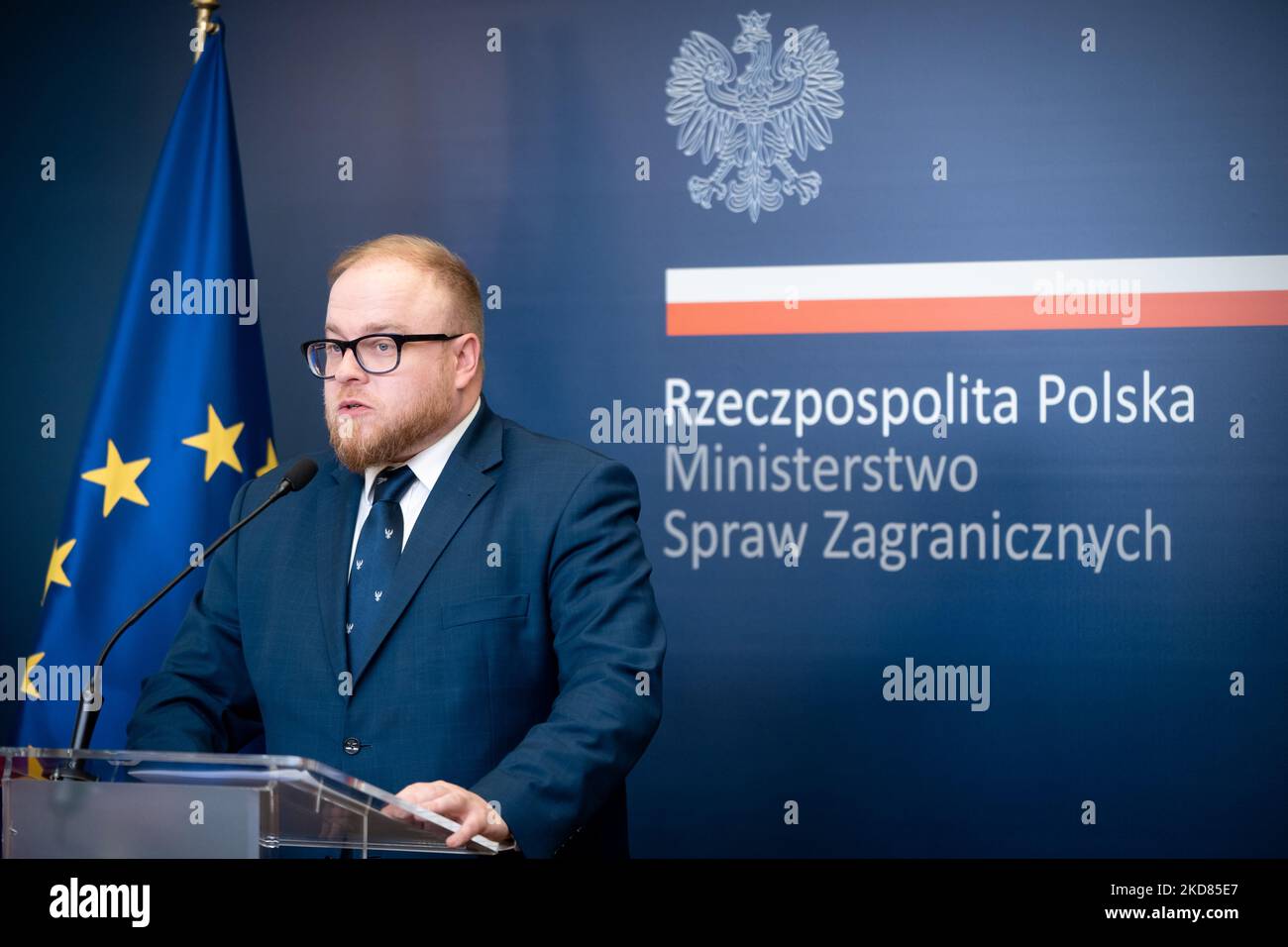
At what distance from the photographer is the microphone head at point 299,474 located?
2.12 metres

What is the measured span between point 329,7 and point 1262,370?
2.97m

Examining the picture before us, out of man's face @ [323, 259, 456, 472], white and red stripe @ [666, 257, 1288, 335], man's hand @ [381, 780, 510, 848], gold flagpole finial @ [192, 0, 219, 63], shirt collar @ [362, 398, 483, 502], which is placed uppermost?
gold flagpole finial @ [192, 0, 219, 63]

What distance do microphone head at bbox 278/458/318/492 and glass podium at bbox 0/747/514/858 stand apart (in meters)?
0.64

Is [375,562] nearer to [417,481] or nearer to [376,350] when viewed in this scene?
[417,481]

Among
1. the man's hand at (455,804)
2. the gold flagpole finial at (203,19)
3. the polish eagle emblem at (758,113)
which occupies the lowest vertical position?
the man's hand at (455,804)

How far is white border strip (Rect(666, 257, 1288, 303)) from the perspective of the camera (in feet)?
11.7

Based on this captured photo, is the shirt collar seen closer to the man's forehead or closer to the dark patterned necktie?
the dark patterned necktie

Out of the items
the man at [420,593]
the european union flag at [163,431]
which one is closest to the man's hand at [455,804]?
the man at [420,593]

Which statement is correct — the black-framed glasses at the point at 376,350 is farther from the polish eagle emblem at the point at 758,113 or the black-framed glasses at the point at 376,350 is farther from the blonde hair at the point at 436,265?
the polish eagle emblem at the point at 758,113

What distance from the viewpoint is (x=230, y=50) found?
4.00 meters

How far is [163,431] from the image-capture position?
10.9 feet

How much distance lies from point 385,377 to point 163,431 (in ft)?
3.69

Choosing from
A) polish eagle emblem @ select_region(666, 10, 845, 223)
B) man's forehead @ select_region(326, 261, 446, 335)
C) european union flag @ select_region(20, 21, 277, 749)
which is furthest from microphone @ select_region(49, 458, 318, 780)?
polish eagle emblem @ select_region(666, 10, 845, 223)

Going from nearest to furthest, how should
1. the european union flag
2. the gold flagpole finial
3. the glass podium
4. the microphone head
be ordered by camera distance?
the glass podium, the microphone head, the european union flag, the gold flagpole finial
